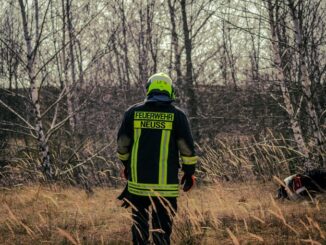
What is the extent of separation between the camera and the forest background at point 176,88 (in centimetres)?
724

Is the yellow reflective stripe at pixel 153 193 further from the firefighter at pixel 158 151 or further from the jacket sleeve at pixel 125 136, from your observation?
the jacket sleeve at pixel 125 136

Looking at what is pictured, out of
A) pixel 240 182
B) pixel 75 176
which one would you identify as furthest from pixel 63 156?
pixel 240 182

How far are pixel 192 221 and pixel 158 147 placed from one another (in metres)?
0.87

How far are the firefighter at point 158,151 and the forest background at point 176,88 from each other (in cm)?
300

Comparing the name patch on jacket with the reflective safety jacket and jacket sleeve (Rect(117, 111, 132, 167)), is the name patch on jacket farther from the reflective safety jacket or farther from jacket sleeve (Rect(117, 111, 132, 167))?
jacket sleeve (Rect(117, 111, 132, 167))

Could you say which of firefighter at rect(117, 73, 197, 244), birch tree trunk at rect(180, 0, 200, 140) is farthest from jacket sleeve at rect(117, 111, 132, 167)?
birch tree trunk at rect(180, 0, 200, 140)

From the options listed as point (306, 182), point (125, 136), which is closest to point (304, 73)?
point (306, 182)

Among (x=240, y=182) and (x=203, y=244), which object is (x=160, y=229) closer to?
(x=203, y=244)

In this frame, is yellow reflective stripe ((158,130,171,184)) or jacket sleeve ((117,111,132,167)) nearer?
yellow reflective stripe ((158,130,171,184))

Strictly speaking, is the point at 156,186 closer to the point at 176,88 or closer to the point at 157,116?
the point at 157,116

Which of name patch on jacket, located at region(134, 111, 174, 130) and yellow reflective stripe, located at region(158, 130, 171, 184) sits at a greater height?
name patch on jacket, located at region(134, 111, 174, 130)

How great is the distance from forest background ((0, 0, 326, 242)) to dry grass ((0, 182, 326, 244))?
0.73 meters

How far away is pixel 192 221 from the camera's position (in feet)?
12.7

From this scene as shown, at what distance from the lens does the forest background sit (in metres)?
7.24
